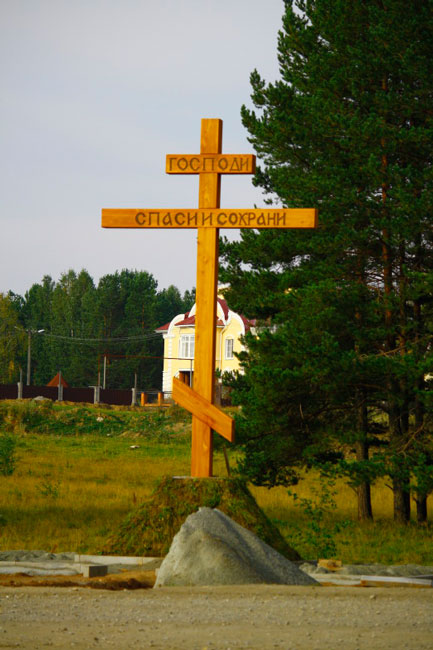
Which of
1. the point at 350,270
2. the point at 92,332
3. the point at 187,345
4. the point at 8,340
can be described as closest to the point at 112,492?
the point at 350,270

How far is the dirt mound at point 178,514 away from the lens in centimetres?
910

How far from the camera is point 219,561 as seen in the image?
23.7 feet

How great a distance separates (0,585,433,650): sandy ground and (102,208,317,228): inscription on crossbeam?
4275 mm

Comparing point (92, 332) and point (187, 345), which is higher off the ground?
point (92, 332)

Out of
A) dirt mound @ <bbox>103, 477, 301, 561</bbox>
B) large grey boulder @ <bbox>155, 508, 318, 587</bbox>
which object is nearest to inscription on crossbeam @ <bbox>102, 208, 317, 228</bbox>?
dirt mound @ <bbox>103, 477, 301, 561</bbox>

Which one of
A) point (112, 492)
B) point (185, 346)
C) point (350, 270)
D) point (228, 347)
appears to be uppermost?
point (185, 346)

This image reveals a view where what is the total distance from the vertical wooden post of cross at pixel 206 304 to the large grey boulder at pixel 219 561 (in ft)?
5.91

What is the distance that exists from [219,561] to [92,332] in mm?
75142

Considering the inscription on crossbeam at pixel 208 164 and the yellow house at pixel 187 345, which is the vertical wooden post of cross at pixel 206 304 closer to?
the inscription on crossbeam at pixel 208 164

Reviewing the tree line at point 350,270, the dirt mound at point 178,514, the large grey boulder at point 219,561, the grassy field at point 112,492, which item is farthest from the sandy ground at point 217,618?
the tree line at point 350,270

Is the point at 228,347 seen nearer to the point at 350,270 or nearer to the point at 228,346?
the point at 228,346

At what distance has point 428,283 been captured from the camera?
1426 centimetres

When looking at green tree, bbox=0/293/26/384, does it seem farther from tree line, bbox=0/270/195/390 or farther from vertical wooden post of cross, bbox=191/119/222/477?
vertical wooden post of cross, bbox=191/119/222/477

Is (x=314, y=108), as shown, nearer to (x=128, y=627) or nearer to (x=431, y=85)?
(x=431, y=85)
